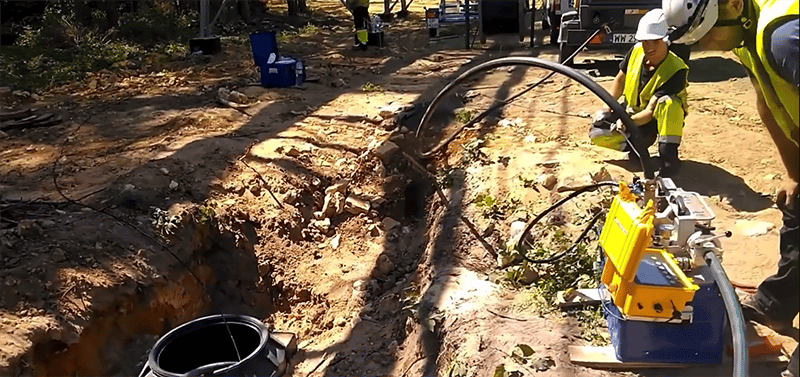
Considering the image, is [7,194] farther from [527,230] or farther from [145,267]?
[527,230]

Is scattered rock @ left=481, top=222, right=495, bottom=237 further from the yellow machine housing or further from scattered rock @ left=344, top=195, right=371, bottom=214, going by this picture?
the yellow machine housing

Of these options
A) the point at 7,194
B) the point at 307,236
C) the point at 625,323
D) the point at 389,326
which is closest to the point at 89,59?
the point at 7,194

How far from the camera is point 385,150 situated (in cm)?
634

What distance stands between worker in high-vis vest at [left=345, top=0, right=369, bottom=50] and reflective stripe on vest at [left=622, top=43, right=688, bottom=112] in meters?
7.43

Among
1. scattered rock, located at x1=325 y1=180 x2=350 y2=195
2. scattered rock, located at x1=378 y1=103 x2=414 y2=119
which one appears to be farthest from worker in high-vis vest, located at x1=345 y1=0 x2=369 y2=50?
Result: scattered rock, located at x1=325 y1=180 x2=350 y2=195

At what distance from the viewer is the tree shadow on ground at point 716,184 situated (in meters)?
4.82

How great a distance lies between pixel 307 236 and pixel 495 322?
2551 millimetres

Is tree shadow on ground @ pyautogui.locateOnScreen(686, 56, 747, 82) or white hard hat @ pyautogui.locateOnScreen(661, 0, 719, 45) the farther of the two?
tree shadow on ground @ pyautogui.locateOnScreen(686, 56, 747, 82)

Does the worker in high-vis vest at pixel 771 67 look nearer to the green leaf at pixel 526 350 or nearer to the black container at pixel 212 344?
the green leaf at pixel 526 350

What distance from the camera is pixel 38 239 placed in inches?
181

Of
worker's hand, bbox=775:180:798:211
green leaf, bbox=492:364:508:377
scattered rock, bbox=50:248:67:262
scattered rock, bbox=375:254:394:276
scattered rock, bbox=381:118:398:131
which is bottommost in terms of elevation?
scattered rock, bbox=375:254:394:276

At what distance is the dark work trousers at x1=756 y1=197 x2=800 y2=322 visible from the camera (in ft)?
10.3

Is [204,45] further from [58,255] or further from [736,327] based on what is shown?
[736,327]

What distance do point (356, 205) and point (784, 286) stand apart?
11.4 ft
